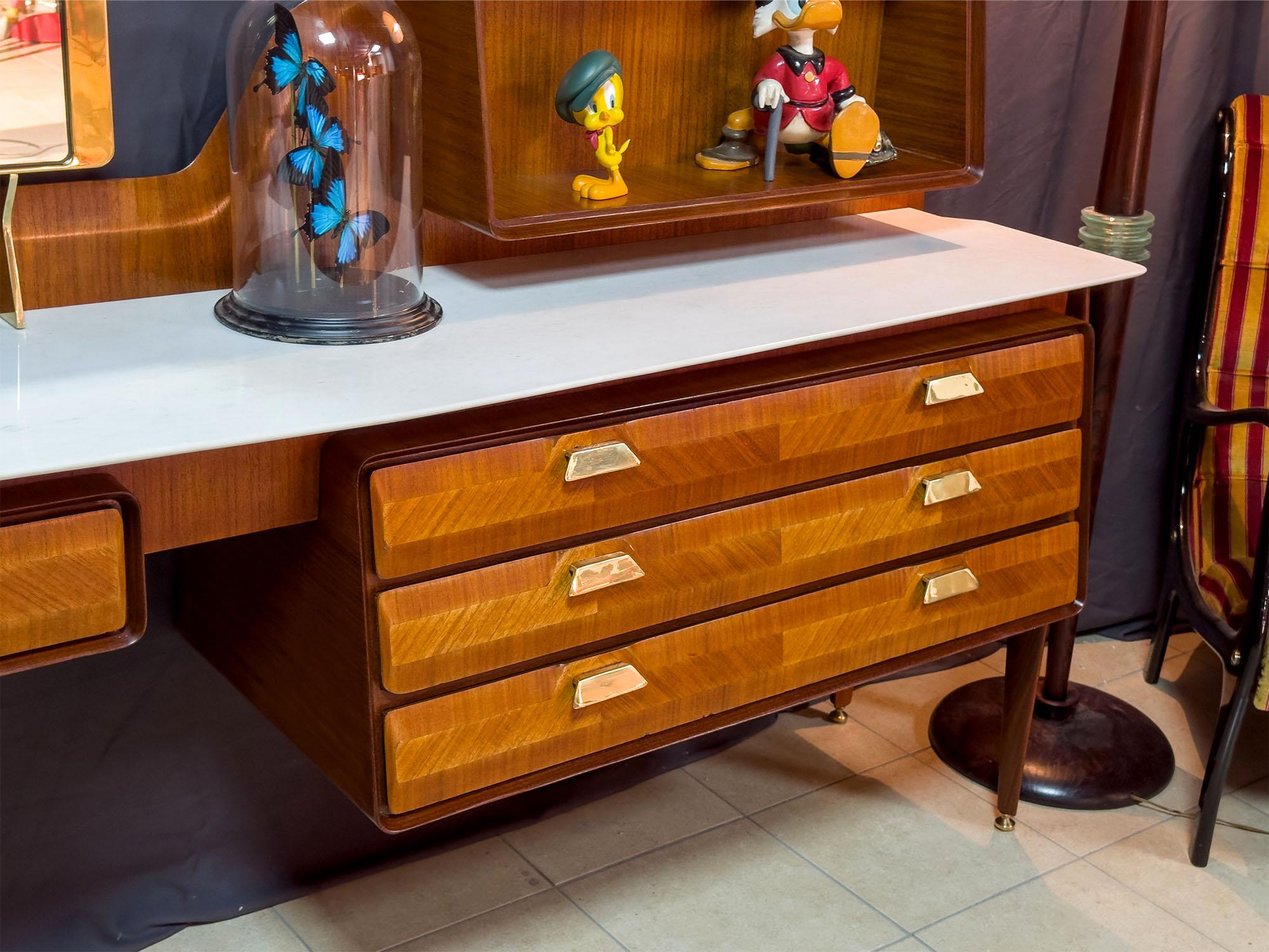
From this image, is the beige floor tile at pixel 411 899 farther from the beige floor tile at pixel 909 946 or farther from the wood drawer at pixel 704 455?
the wood drawer at pixel 704 455

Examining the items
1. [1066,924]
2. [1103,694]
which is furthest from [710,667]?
[1103,694]

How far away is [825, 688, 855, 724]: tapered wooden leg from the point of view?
A: 237 centimetres

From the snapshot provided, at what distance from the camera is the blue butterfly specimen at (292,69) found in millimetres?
1423

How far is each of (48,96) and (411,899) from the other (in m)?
1.16

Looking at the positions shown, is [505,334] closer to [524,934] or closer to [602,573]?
[602,573]

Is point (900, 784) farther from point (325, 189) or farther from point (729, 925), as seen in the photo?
point (325, 189)

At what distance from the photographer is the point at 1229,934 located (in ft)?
6.31

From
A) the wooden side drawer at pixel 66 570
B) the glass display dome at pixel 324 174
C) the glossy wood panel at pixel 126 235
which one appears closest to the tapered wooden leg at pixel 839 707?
the glass display dome at pixel 324 174

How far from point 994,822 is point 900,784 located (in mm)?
159

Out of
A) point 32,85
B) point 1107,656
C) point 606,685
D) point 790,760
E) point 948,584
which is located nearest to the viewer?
point 32,85

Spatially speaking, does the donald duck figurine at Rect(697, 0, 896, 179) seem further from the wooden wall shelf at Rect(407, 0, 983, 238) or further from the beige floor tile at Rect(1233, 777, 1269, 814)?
the beige floor tile at Rect(1233, 777, 1269, 814)

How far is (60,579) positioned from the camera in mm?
1134

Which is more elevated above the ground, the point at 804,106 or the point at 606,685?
the point at 804,106

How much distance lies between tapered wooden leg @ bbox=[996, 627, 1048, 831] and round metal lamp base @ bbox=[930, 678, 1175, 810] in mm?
102
